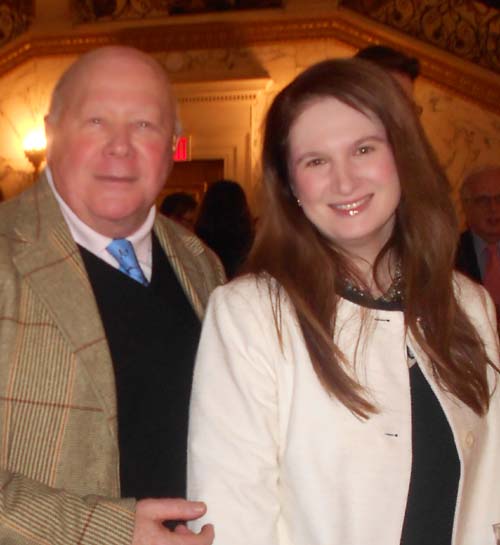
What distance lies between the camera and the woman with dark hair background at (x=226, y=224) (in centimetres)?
373

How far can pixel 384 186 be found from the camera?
6.35ft

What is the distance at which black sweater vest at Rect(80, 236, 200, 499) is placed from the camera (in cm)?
198

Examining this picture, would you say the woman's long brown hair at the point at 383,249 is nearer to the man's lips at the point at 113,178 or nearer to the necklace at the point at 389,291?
the necklace at the point at 389,291

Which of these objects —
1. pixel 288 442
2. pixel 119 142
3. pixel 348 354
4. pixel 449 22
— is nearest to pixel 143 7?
pixel 449 22

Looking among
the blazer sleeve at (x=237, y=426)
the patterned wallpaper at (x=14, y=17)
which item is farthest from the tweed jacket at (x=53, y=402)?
the patterned wallpaper at (x=14, y=17)

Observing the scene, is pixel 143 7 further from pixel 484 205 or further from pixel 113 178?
pixel 113 178

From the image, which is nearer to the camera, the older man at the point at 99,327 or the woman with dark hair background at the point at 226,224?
the older man at the point at 99,327

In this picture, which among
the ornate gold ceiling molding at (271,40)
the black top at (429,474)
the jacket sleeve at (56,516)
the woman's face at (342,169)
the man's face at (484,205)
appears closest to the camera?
the jacket sleeve at (56,516)

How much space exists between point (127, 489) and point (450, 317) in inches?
37.8

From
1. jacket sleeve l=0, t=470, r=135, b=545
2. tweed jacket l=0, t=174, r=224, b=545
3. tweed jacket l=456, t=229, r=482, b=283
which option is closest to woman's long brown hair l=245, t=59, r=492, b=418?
tweed jacket l=0, t=174, r=224, b=545

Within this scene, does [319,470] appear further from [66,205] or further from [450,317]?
[66,205]

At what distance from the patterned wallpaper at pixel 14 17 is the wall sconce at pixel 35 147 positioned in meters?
1.28

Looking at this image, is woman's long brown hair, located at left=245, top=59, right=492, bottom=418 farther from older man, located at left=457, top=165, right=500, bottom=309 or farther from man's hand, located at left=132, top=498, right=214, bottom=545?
older man, located at left=457, top=165, right=500, bottom=309

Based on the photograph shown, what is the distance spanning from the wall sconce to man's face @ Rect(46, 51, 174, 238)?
6541mm
